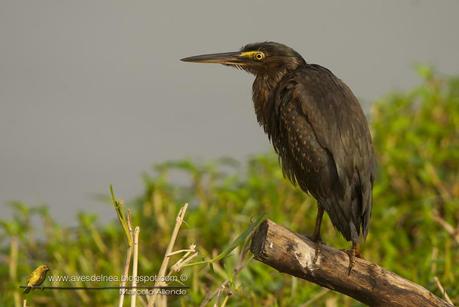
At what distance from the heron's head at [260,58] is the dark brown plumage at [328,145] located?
0.29 metres

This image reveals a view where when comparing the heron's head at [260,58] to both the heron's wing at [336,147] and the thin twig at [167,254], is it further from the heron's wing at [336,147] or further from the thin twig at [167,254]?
the thin twig at [167,254]

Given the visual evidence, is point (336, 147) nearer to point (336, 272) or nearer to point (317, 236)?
point (317, 236)

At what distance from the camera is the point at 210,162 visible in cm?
638

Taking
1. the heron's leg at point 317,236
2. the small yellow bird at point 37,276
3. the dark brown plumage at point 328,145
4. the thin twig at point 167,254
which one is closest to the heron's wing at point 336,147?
the dark brown plumage at point 328,145

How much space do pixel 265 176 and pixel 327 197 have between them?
2496 mm

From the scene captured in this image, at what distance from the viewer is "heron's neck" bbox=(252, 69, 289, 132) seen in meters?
4.61

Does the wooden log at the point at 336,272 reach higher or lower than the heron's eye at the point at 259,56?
lower

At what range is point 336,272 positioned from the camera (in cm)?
354

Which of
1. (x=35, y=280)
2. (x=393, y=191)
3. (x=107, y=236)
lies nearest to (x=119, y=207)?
(x=35, y=280)

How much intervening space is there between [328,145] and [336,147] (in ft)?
0.13

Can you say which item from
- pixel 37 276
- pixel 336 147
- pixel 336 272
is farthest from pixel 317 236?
pixel 37 276

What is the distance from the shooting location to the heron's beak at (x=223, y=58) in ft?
15.5

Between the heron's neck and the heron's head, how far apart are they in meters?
0.03

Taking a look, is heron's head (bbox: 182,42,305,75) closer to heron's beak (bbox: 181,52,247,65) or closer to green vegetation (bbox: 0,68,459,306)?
heron's beak (bbox: 181,52,247,65)
